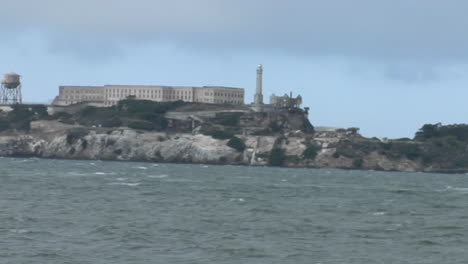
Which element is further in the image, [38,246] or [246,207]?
[246,207]

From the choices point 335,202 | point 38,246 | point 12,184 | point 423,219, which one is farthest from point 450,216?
point 12,184

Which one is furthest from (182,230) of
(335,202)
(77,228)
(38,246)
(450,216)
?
(335,202)

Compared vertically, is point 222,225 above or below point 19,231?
above

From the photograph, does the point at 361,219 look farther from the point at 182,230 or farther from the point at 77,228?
the point at 77,228

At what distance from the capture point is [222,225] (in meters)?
70.2

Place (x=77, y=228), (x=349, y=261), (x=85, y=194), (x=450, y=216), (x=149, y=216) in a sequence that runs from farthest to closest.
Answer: (x=85, y=194) < (x=450, y=216) < (x=149, y=216) < (x=77, y=228) < (x=349, y=261)

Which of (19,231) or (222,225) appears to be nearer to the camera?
(19,231)

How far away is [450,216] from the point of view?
83.1 metres

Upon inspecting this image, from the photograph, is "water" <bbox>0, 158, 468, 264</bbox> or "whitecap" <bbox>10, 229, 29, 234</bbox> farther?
"whitecap" <bbox>10, 229, 29, 234</bbox>

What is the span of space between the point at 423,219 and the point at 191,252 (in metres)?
28.4

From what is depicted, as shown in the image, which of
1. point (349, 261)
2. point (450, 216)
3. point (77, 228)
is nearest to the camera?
point (349, 261)

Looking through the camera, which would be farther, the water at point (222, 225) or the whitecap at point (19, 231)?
the whitecap at point (19, 231)

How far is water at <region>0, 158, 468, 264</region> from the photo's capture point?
55.8 m

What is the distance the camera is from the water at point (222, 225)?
55.8m
